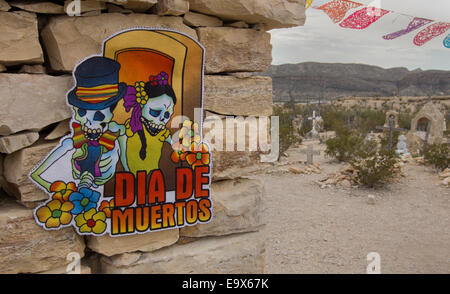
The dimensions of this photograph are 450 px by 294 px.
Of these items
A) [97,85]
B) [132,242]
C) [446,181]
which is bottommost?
[446,181]

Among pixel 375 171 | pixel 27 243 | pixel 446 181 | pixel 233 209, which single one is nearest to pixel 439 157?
pixel 446 181

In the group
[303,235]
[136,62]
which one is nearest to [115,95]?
[136,62]

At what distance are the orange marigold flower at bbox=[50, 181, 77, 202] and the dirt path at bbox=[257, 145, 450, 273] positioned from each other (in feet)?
5.71

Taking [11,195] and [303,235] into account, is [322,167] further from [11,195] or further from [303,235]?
[11,195]

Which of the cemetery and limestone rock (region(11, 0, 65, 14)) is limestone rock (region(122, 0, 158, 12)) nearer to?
the cemetery

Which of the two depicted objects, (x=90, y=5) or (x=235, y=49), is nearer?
(x=90, y=5)

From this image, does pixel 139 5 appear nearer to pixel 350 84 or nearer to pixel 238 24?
pixel 238 24

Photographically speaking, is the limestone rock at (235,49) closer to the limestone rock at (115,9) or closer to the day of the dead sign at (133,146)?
the day of the dead sign at (133,146)

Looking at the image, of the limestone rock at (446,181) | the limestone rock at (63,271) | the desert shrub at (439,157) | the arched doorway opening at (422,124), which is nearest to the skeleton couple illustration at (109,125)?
the limestone rock at (63,271)

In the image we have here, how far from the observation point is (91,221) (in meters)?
1.89

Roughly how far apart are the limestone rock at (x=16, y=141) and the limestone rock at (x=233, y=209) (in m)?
0.98

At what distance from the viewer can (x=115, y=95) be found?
6.12ft

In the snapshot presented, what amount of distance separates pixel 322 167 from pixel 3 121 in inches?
347

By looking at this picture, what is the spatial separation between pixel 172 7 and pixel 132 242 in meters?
1.27
